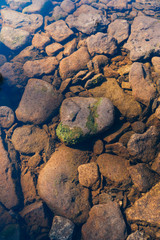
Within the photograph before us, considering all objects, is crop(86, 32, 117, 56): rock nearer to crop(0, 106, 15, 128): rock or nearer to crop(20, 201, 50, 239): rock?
crop(0, 106, 15, 128): rock

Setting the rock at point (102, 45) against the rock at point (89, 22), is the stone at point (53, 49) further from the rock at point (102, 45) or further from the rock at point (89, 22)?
the rock at point (102, 45)

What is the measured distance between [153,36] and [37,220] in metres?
6.71

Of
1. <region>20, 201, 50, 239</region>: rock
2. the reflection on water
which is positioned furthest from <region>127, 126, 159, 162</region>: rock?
<region>20, 201, 50, 239</region>: rock

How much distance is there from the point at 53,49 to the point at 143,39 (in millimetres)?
3298

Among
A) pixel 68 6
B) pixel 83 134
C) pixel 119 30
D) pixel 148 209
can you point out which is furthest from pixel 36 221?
pixel 68 6

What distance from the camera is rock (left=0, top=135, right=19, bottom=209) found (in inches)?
→ 149

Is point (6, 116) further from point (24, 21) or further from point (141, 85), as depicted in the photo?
point (24, 21)

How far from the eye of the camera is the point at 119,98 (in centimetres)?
399

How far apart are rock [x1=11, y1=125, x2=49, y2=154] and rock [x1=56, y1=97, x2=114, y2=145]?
934mm

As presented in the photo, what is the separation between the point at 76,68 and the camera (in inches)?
185

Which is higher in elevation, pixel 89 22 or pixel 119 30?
pixel 89 22

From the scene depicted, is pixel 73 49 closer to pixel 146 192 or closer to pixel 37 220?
pixel 146 192

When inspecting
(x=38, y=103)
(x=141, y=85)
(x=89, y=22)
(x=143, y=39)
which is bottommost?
(x=38, y=103)

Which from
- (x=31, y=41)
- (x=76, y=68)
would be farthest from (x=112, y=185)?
(x=31, y=41)
